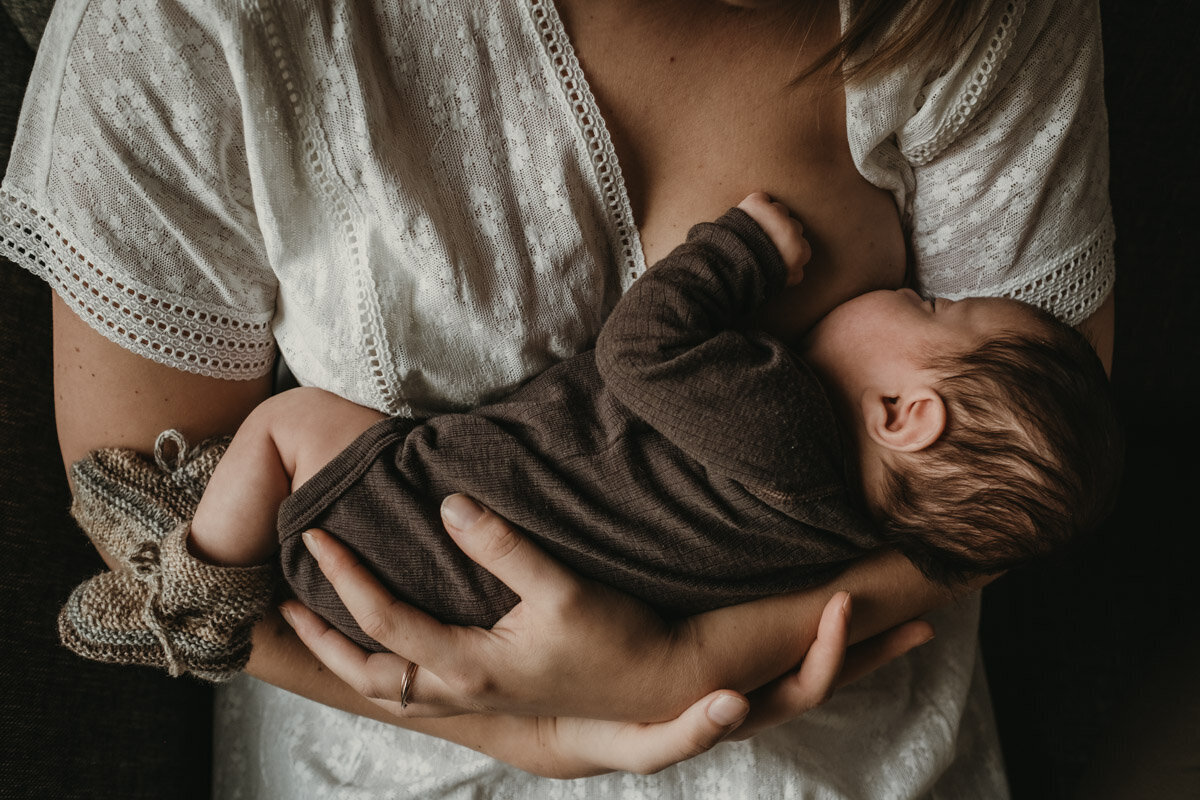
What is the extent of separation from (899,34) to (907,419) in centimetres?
44

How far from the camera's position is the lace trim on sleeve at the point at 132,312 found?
0.81m

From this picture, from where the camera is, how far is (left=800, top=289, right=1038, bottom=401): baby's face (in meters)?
0.97

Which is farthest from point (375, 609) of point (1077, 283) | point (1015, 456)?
point (1077, 283)

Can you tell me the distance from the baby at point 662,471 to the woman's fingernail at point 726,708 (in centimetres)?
12

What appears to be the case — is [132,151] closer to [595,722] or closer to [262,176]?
[262,176]

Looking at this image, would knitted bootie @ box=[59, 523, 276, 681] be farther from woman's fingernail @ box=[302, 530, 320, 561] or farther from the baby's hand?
the baby's hand

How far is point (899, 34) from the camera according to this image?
854 millimetres

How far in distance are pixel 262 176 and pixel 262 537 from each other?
17.4 inches

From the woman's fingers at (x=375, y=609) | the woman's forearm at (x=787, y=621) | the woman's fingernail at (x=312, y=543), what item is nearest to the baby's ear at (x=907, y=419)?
the woman's forearm at (x=787, y=621)

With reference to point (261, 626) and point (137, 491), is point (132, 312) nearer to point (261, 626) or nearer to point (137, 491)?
point (137, 491)

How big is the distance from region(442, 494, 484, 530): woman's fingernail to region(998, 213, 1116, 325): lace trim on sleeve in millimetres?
786

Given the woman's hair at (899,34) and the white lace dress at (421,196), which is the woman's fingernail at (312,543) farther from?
the woman's hair at (899,34)

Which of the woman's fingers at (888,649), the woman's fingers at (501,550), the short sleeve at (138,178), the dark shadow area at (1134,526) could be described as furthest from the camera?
the dark shadow area at (1134,526)

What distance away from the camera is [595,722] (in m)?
1.03
